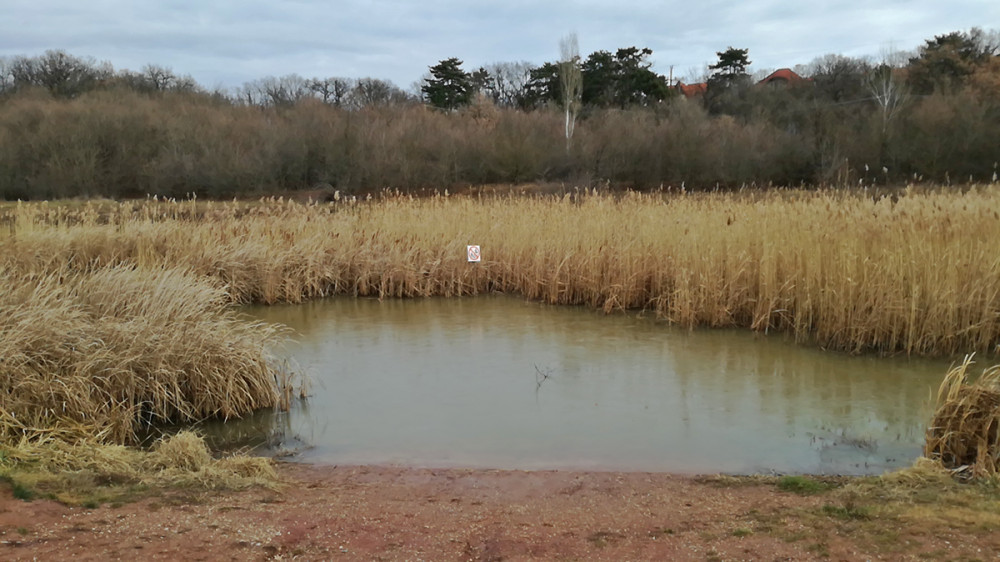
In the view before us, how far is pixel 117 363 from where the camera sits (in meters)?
4.93

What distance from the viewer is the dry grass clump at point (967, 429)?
12.1ft

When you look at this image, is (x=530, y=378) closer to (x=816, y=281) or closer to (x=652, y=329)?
(x=652, y=329)

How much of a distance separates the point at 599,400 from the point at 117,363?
314 cm

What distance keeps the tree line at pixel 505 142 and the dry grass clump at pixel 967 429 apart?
19.8 metres

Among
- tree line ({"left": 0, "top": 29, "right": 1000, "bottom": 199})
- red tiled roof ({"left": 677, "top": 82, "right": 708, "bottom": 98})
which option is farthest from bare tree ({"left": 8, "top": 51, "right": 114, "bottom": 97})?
red tiled roof ({"left": 677, "top": 82, "right": 708, "bottom": 98})

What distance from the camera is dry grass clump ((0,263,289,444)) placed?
176 inches

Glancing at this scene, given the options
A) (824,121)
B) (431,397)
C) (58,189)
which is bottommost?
(431,397)

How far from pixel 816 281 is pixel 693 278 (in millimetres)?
1229

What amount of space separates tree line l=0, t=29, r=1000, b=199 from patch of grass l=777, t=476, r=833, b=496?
1998cm

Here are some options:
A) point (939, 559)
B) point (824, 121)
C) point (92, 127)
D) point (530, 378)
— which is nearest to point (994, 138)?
point (824, 121)

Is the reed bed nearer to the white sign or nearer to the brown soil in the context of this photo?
the white sign

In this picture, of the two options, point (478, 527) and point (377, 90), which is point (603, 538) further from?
point (377, 90)

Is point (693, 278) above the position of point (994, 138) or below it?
below

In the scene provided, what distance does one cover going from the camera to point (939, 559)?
2.74 meters
